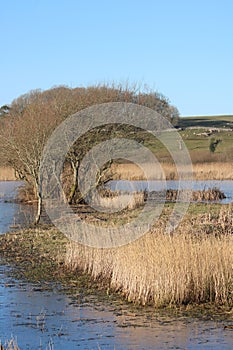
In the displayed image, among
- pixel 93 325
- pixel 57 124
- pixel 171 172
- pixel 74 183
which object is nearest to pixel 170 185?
pixel 171 172

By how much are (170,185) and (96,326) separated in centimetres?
2478

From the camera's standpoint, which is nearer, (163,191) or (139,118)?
(139,118)

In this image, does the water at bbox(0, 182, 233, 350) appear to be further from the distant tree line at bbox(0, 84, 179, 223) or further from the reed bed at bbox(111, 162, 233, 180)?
the reed bed at bbox(111, 162, 233, 180)

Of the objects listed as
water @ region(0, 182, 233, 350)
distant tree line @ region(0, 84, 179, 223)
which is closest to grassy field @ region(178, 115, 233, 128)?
distant tree line @ region(0, 84, 179, 223)

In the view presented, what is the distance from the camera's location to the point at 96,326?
28.7 feet

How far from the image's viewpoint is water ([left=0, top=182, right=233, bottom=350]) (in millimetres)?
7902

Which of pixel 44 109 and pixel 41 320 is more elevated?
pixel 44 109

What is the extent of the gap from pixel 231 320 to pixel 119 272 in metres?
Result: 2.39

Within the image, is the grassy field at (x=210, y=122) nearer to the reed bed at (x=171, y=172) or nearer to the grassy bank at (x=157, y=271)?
the reed bed at (x=171, y=172)

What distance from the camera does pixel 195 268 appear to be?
9906 millimetres

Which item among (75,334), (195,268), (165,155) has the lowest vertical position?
(75,334)

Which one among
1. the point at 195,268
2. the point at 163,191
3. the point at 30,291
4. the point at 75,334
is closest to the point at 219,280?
the point at 195,268

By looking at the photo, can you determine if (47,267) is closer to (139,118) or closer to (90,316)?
(90,316)

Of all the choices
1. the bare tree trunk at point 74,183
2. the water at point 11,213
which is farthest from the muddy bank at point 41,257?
the bare tree trunk at point 74,183
